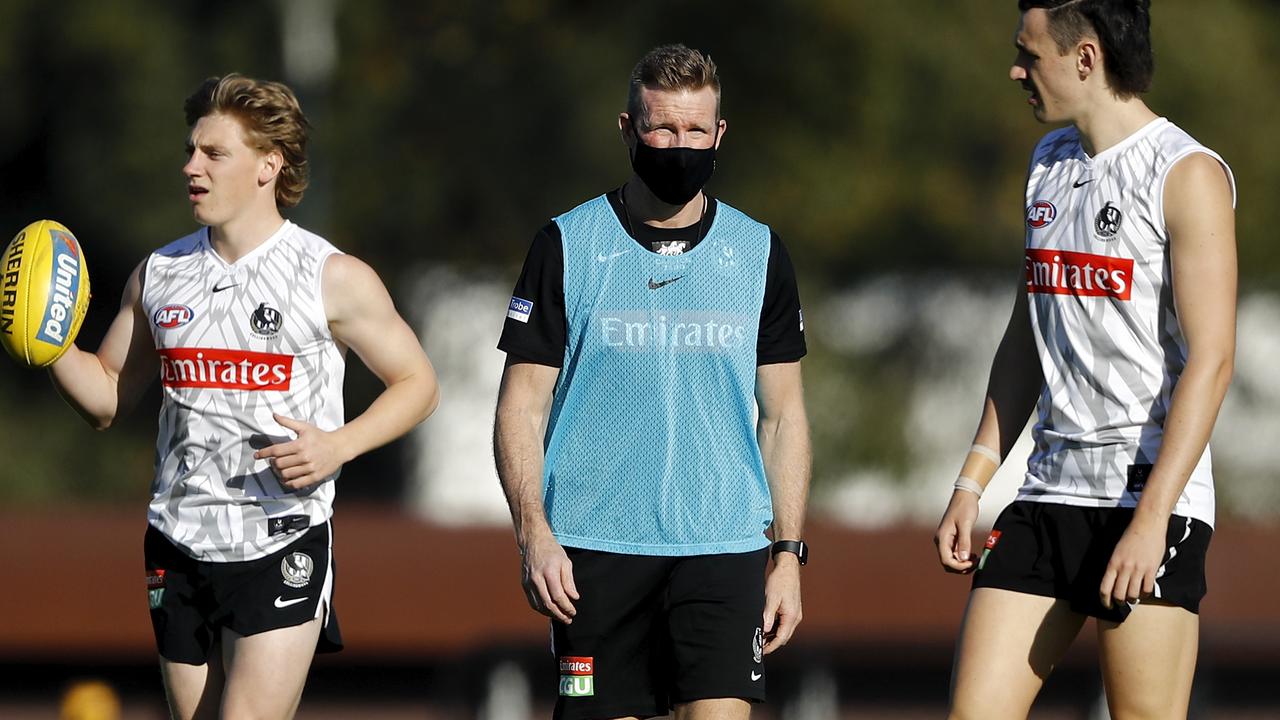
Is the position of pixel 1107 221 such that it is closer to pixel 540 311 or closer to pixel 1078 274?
pixel 1078 274

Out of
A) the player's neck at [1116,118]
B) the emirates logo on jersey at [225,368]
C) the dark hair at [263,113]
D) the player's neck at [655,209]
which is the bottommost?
the emirates logo on jersey at [225,368]

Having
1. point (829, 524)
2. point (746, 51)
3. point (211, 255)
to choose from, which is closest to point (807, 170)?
point (746, 51)

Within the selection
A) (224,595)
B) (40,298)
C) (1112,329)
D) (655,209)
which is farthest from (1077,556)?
(40,298)

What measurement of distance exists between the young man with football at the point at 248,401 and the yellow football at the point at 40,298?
0.13 m

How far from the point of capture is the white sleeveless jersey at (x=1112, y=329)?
4.04 metres

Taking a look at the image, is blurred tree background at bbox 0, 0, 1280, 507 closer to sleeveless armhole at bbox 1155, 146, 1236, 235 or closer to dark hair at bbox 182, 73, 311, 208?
dark hair at bbox 182, 73, 311, 208

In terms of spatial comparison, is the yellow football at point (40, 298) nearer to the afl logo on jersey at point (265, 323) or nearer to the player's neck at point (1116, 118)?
the afl logo on jersey at point (265, 323)

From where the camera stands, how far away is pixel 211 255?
4816mm

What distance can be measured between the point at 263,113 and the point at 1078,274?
90.7 inches

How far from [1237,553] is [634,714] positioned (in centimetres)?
762

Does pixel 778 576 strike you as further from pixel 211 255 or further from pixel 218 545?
pixel 211 255

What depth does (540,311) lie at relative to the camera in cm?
427

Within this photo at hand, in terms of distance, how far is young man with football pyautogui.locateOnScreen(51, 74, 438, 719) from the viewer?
4.57 m

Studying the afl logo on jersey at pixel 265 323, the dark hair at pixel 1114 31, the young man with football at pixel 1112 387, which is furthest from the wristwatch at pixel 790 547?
the afl logo on jersey at pixel 265 323
